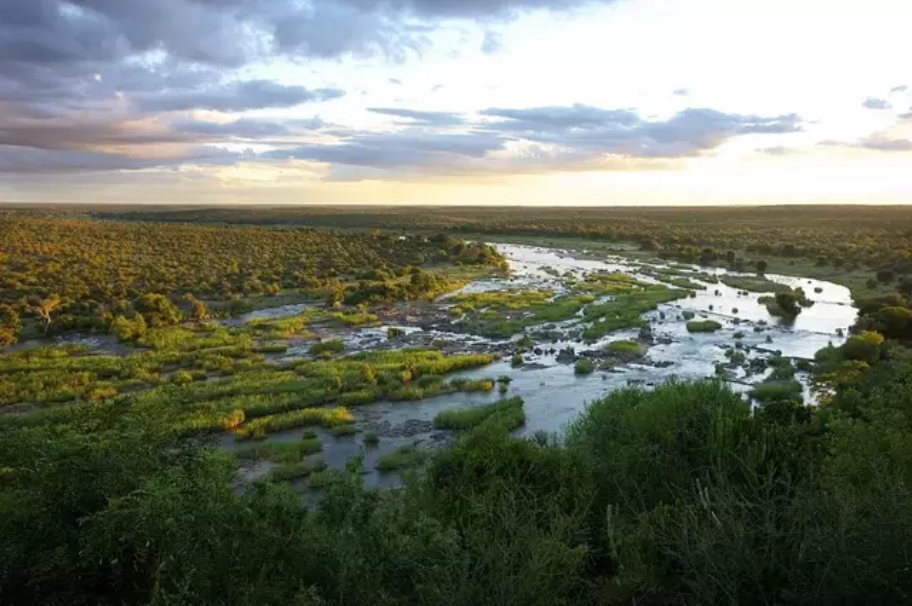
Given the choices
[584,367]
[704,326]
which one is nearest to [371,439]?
[584,367]

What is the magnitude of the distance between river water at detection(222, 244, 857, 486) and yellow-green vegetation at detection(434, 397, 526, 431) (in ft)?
1.79

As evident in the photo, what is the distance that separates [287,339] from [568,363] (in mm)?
18570

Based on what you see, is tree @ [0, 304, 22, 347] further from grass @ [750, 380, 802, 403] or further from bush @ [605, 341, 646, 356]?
grass @ [750, 380, 802, 403]

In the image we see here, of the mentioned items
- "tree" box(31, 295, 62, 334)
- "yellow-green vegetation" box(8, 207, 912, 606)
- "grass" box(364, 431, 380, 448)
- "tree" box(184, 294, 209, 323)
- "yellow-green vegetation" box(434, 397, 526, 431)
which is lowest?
"grass" box(364, 431, 380, 448)

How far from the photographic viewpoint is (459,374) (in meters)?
36.6

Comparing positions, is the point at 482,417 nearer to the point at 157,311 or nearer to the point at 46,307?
the point at 157,311

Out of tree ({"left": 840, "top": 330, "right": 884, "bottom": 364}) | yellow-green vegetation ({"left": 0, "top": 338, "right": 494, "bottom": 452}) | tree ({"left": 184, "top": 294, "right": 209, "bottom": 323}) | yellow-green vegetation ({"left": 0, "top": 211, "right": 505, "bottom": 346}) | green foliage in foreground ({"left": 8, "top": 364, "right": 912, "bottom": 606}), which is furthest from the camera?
tree ({"left": 184, "top": 294, "right": 209, "bottom": 323})

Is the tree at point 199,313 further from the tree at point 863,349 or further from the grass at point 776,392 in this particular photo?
the tree at point 863,349

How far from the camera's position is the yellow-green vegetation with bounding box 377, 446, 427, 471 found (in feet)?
77.5

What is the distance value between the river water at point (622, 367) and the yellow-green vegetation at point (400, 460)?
41 centimetres

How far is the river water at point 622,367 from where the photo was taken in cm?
2741

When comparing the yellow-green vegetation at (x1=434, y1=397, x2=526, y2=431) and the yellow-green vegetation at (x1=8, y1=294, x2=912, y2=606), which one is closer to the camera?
the yellow-green vegetation at (x1=8, y1=294, x2=912, y2=606)

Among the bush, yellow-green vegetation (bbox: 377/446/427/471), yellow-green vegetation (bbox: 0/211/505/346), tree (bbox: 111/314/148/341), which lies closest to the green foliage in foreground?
yellow-green vegetation (bbox: 377/446/427/471)

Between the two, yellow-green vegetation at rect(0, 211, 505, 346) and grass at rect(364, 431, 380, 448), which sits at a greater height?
yellow-green vegetation at rect(0, 211, 505, 346)
